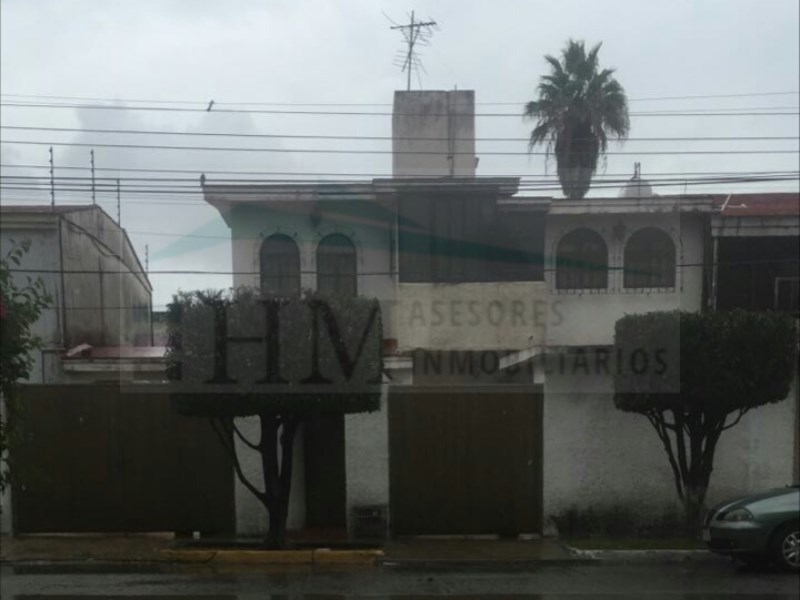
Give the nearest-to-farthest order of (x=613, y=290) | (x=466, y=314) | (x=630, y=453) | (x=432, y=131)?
1. (x=630, y=453)
2. (x=466, y=314)
3. (x=613, y=290)
4. (x=432, y=131)

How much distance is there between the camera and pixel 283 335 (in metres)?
9.83

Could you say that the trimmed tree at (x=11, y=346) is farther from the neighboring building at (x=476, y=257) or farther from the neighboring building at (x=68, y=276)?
the neighboring building at (x=476, y=257)

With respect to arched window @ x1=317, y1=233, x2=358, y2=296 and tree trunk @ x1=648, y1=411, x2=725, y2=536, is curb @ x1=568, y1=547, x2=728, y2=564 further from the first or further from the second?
arched window @ x1=317, y1=233, x2=358, y2=296

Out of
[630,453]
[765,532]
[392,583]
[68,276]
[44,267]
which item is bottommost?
[392,583]

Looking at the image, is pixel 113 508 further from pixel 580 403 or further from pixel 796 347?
pixel 796 347

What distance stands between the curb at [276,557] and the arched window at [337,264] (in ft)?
23.5

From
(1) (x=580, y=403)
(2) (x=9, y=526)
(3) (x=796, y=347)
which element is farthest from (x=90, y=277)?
(3) (x=796, y=347)

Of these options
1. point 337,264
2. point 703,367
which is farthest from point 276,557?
point 337,264

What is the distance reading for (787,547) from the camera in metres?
9.89

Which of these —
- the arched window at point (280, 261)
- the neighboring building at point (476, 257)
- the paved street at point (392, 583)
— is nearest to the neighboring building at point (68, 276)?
the neighboring building at point (476, 257)

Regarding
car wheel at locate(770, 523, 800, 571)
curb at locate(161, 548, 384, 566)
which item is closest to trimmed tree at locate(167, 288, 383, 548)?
curb at locate(161, 548, 384, 566)

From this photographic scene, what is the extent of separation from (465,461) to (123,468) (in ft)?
16.4

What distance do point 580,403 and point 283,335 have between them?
16.6ft

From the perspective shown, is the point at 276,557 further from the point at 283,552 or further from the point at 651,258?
the point at 651,258
